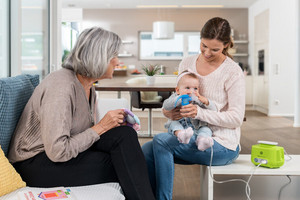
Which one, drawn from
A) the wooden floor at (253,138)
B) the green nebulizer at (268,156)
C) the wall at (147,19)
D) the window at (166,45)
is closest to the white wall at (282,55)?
the wooden floor at (253,138)

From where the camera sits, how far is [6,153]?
5.77 ft

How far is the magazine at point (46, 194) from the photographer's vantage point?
5.03 ft

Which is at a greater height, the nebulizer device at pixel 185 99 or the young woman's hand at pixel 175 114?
the nebulizer device at pixel 185 99

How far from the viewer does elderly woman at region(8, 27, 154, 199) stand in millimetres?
1679

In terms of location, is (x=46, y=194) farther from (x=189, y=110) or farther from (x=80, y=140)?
(x=189, y=110)

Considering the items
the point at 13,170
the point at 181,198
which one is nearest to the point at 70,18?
the point at 181,198

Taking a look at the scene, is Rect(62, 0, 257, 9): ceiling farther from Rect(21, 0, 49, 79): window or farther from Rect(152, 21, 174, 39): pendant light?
Rect(21, 0, 49, 79): window

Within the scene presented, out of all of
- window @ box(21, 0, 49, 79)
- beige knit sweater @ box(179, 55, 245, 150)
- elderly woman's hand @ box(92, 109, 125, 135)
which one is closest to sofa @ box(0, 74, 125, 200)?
elderly woman's hand @ box(92, 109, 125, 135)

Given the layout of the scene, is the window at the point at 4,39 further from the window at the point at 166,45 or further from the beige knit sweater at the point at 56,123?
the window at the point at 166,45

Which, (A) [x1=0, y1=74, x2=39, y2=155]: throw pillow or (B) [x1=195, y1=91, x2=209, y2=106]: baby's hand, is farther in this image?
(B) [x1=195, y1=91, x2=209, y2=106]: baby's hand

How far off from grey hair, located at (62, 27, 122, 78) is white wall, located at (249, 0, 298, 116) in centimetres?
696

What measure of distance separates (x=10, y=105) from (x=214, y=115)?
3.28 ft

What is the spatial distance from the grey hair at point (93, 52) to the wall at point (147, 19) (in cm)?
809

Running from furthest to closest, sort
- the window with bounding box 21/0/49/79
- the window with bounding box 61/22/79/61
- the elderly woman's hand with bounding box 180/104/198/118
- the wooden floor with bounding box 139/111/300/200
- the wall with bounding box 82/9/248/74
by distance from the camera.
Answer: the wall with bounding box 82/9/248/74 < the window with bounding box 61/22/79/61 < the window with bounding box 21/0/49/79 < the wooden floor with bounding box 139/111/300/200 < the elderly woman's hand with bounding box 180/104/198/118
